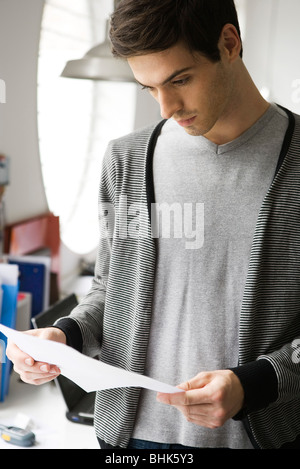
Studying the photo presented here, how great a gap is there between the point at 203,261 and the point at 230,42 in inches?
14.6

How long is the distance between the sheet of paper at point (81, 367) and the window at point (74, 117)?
5.41 ft

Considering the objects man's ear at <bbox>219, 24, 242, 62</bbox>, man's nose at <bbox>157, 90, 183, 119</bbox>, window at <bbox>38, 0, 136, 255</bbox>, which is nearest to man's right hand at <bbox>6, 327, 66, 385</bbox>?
man's nose at <bbox>157, 90, 183, 119</bbox>

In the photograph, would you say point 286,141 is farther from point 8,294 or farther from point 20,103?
point 20,103

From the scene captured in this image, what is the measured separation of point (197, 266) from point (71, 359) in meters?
0.28

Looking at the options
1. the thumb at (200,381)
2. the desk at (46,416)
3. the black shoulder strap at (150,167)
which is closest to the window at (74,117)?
the desk at (46,416)

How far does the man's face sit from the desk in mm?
849

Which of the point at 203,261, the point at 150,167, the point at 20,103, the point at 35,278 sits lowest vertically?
the point at 35,278

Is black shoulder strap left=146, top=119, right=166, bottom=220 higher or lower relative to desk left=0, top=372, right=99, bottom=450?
higher

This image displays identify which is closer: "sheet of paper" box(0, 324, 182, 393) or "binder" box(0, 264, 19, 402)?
"sheet of paper" box(0, 324, 182, 393)

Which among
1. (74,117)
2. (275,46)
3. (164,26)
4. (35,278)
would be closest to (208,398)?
(164,26)

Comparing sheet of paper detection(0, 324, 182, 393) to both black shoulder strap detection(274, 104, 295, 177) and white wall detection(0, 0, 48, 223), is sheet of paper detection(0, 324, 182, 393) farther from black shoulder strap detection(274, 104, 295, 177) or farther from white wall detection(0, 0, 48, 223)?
white wall detection(0, 0, 48, 223)

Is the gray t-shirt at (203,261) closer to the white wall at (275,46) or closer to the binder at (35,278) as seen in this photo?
the binder at (35,278)

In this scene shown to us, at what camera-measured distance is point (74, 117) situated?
318 cm

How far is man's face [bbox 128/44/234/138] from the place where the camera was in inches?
35.2
